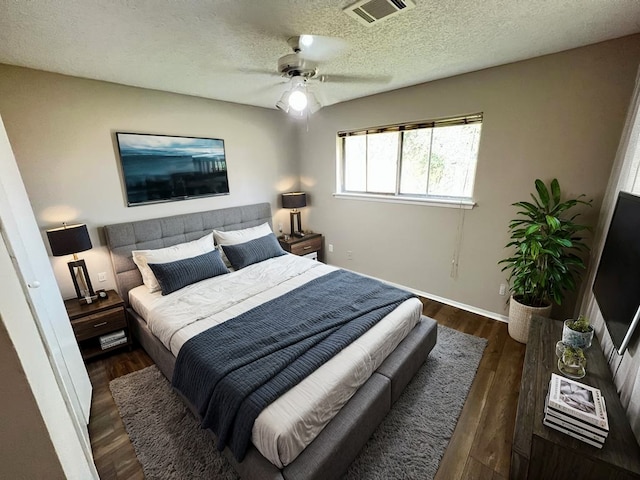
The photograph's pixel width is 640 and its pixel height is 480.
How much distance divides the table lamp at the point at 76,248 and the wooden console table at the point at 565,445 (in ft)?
10.6

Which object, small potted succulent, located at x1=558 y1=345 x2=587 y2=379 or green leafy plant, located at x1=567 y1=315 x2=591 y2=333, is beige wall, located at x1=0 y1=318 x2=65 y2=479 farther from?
green leafy plant, located at x1=567 y1=315 x2=591 y2=333

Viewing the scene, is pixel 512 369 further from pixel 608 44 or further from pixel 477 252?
pixel 608 44

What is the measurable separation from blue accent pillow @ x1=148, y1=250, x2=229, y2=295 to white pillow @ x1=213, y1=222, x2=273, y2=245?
13.9 inches

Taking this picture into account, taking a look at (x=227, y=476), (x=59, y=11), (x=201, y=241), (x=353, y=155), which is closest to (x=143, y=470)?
(x=227, y=476)

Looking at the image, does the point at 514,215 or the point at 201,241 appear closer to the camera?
the point at 514,215

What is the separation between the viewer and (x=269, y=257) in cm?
328

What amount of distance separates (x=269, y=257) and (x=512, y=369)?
2608 mm

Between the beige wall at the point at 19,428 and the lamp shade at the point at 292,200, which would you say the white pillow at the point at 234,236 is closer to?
the lamp shade at the point at 292,200

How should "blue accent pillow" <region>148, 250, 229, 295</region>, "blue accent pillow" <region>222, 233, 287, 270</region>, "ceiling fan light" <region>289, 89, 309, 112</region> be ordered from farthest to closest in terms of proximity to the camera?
"blue accent pillow" <region>222, 233, 287, 270</region> < "blue accent pillow" <region>148, 250, 229, 295</region> < "ceiling fan light" <region>289, 89, 309, 112</region>

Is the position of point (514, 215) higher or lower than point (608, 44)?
lower

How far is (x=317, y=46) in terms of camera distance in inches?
75.8

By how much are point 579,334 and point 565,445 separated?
2.54 ft

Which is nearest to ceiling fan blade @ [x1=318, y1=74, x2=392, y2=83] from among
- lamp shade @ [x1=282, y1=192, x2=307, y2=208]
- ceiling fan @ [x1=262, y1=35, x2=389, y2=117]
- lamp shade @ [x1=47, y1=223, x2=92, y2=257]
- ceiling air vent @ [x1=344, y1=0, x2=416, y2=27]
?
ceiling fan @ [x1=262, y1=35, x2=389, y2=117]

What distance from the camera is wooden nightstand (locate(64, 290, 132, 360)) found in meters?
2.27
